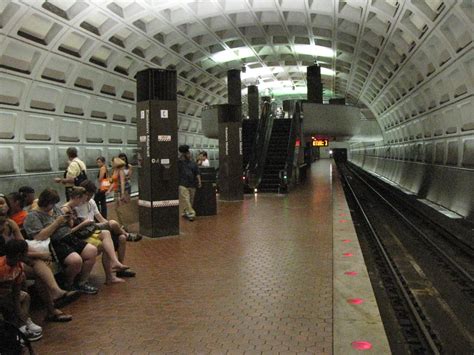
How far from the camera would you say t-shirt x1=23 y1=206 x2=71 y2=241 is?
476cm

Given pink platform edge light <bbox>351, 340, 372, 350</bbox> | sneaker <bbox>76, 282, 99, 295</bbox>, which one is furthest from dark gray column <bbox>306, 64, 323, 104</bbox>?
pink platform edge light <bbox>351, 340, 372, 350</bbox>

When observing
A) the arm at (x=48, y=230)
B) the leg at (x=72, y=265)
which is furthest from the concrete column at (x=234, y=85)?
the arm at (x=48, y=230)

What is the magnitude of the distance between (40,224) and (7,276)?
1038 mm

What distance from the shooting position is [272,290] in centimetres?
544

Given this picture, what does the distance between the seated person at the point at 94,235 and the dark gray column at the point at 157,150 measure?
3.08 metres

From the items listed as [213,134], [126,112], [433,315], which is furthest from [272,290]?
[213,134]

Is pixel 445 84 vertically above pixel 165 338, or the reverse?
pixel 445 84

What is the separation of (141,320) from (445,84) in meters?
14.0

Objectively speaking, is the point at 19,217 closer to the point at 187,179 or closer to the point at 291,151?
the point at 187,179

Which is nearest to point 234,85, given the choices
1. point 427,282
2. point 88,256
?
point 427,282

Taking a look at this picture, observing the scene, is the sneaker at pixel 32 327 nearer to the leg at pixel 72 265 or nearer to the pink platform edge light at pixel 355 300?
the leg at pixel 72 265

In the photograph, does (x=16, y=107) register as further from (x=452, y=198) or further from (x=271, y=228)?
(x=452, y=198)

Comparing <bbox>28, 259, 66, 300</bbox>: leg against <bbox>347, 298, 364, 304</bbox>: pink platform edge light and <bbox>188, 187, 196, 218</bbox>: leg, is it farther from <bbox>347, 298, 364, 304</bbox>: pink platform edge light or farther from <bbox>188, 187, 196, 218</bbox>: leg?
<bbox>188, 187, 196, 218</bbox>: leg

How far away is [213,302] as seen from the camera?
5016mm
